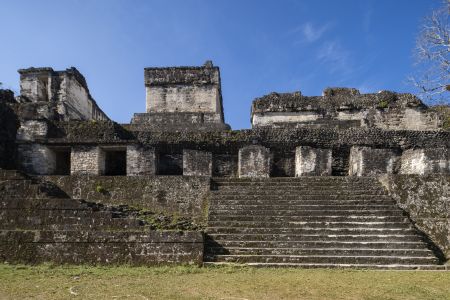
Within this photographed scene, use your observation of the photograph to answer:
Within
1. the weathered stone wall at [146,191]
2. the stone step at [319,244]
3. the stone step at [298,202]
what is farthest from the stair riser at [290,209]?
the stone step at [319,244]

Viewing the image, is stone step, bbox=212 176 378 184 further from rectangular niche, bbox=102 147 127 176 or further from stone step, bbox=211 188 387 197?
rectangular niche, bbox=102 147 127 176

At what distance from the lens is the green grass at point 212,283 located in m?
5.18

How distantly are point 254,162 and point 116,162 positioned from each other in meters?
4.96

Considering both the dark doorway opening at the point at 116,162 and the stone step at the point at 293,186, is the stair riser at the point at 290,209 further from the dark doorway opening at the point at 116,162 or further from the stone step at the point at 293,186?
the dark doorway opening at the point at 116,162

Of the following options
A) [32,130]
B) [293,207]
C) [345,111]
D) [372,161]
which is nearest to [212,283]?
[293,207]

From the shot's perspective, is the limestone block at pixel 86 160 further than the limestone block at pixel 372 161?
No

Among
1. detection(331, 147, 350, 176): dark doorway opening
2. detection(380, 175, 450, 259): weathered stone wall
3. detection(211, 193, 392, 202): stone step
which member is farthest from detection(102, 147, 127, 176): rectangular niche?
detection(380, 175, 450, 259): weathered stone wall

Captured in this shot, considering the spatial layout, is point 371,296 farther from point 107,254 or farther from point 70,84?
point 70,84

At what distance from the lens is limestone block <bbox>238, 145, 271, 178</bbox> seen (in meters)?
11.6

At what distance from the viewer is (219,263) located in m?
7.20

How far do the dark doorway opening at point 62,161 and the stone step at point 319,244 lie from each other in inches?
283

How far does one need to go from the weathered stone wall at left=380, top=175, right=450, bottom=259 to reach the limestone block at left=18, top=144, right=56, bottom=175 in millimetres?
10415

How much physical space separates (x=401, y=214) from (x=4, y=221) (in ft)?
30.3

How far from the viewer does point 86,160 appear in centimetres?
1159
